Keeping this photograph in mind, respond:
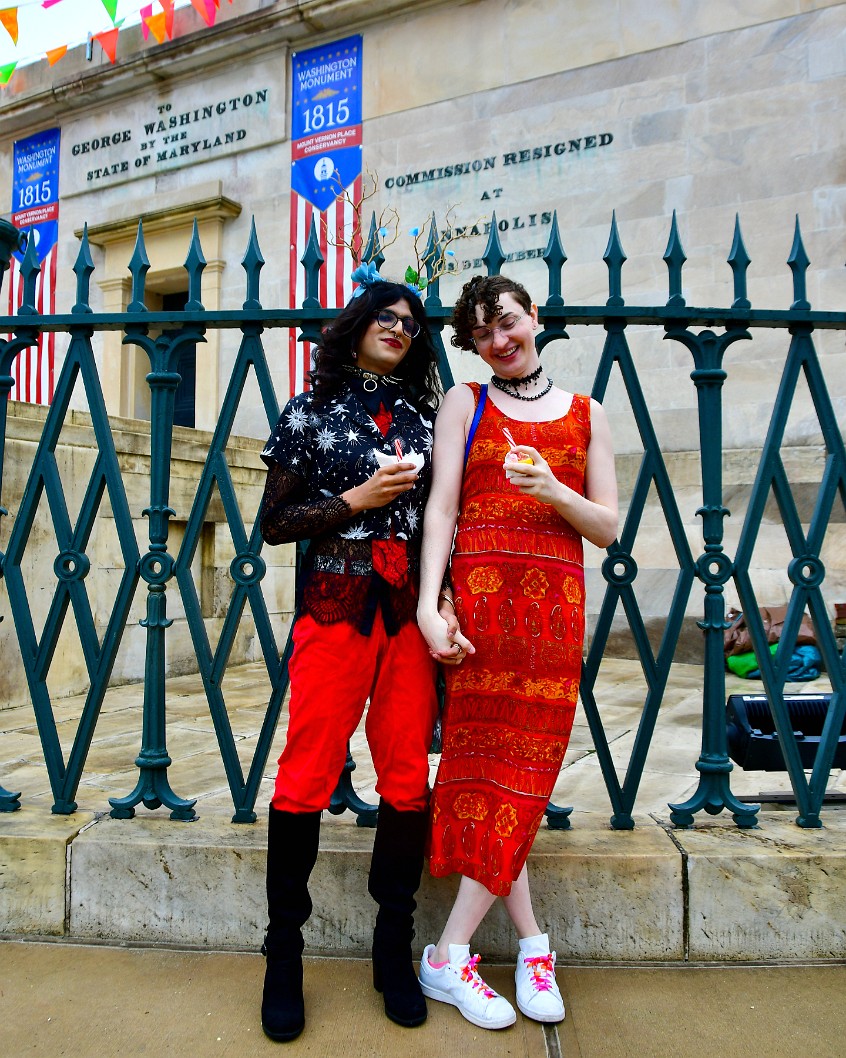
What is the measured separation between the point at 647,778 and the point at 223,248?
9.29m

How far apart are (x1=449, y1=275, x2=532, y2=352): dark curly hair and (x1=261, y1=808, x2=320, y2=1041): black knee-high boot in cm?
125

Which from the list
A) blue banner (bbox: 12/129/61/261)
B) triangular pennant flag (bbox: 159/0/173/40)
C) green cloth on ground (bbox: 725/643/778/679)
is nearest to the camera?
green cloth on ground (bbox: 725/643/778/679)

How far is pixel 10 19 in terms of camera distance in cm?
1090

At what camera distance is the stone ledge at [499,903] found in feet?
7.17

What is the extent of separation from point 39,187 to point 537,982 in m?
13.4

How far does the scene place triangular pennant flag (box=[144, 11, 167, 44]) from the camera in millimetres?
10836

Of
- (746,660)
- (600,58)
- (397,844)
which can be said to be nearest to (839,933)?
(397,844)

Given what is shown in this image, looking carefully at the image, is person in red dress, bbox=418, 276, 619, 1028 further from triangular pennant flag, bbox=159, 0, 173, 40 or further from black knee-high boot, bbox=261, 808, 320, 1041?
triangular pennant flag, bbox=159, 0, 173, 40

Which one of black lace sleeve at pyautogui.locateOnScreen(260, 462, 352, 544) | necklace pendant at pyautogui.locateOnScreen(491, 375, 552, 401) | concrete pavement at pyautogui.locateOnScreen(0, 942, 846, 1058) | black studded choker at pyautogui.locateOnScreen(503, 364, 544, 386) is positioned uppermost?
black studded choker at pyautogui.locateOnScreen(503, 364, 544, 386)

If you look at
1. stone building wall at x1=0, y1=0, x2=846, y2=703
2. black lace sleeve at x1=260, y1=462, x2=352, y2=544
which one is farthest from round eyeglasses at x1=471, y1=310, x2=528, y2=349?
stone building wall at x1=0, y1=0, x2=846, y2=703

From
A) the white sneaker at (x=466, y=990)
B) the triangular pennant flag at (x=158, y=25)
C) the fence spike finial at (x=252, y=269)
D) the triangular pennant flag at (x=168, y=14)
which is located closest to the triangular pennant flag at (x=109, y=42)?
the triangular pennant flag at (x=158, y=25)

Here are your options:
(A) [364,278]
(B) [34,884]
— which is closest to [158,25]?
(A) [364,278]

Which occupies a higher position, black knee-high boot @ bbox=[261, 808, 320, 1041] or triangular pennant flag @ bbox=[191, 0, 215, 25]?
triangular pennant flag @ bbox=[191, 0, 215, 25]

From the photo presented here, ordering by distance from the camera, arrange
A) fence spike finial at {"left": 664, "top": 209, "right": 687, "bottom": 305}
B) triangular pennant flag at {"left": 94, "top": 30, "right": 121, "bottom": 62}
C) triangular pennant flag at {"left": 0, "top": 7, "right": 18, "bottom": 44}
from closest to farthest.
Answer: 1. fence spike finial at {"left": 664, "top": 209, "right": 687, "bottom": 305}
2. triangular pennant flag at {"left": 0, "top": 7, "right": 18, "bottom": 44}
3. triangular pennant flag at {"left": 94, "top": 30, "right": 121, "bottom": 62}
